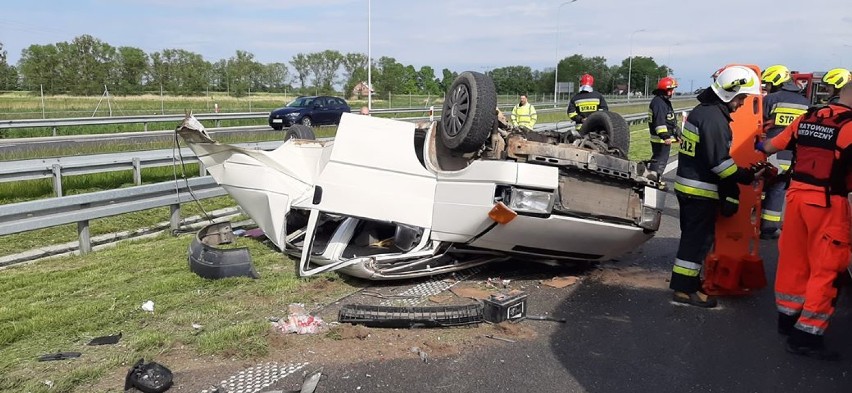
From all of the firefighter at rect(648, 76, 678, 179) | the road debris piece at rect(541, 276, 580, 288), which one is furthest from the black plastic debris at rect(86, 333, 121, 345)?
the firefighter at rect(648, 76, 678, 179)

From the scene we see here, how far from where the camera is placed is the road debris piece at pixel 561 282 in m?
4.91

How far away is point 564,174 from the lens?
4.50 m

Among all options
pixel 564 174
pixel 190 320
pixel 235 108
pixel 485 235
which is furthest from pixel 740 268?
pixel 235 108

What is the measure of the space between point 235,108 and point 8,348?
1292 inches

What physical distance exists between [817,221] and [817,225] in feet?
0.08

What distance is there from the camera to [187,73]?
3947 centimetres

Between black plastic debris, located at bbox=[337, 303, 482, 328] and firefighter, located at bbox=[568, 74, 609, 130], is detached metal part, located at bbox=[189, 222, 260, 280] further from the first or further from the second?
firefighter, located at bbox=[568, 74, 609, 130]

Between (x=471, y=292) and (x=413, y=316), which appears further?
(x=471, y=292)

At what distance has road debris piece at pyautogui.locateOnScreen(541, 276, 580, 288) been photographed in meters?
4.91

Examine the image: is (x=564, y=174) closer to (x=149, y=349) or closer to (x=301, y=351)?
(x=301, y=351)

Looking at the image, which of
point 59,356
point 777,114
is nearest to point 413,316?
point 59,356

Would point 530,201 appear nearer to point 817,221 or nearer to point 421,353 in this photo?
point 421,353

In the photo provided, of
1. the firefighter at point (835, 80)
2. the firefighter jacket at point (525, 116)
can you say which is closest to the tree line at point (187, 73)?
the firefighter jacket at point (525, 116)

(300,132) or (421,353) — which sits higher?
(300,132)
